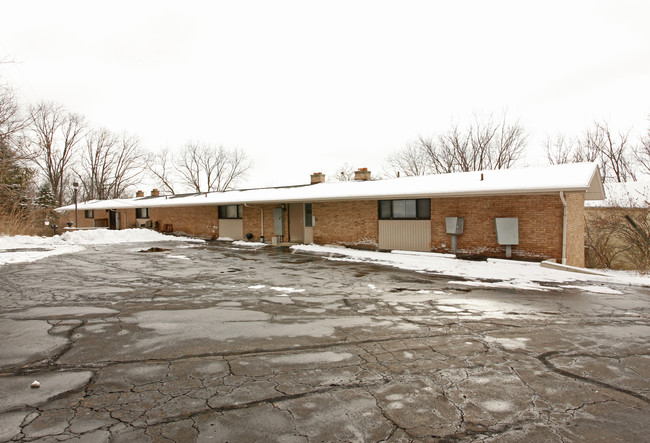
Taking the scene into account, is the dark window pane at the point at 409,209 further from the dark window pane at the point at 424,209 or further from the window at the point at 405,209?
the dark window pane at the point at 424,209

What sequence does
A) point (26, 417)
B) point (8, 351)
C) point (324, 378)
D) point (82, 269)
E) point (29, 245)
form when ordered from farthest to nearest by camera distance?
point (29, 245)
point (82, 269)
point (8, 351)
point (324, 378)
point (26, 417)

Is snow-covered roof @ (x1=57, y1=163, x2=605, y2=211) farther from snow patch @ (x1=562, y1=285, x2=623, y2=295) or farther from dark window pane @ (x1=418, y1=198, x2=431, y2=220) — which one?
snow patch @ (x1=562, y1=285, x2=623, y2=295)

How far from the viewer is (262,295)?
7.58 metres

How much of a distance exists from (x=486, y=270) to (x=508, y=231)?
2.06m

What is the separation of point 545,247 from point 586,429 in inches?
408

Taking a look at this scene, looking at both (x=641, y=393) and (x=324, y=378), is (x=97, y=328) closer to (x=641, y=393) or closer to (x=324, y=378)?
(x=324, y=378)

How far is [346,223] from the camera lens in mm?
16844

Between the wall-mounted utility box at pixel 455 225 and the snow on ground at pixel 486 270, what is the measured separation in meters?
0.92

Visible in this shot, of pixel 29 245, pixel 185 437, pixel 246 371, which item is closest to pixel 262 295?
pixel 246 371

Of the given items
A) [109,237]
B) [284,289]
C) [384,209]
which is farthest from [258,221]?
[284,289]

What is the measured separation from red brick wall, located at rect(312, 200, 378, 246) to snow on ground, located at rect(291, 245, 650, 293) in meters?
1.30

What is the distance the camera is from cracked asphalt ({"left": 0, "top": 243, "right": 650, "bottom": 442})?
113 inches

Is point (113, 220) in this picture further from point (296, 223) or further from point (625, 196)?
point (625, 196)

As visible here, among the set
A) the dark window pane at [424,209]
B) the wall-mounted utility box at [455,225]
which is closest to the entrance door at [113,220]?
the dark window pane at [424,209]
